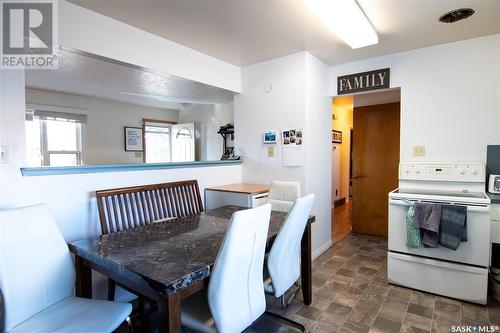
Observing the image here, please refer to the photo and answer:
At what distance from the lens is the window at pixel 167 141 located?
18.6 ft

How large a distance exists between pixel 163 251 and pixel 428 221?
81.6 inches

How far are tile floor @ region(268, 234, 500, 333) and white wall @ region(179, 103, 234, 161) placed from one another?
3110 millimetres

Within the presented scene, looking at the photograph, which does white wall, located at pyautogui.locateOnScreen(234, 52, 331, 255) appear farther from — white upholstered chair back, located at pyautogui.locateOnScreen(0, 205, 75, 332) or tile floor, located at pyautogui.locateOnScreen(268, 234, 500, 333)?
white upholstered chair back, located at pyautogui.locateOnScreen(0, 205, 75, 332)

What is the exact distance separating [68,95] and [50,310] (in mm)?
4356

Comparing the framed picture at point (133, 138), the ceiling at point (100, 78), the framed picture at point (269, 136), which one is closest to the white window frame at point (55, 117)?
the ceiling at point (100, 78)

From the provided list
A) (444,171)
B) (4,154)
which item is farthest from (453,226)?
(4,154)

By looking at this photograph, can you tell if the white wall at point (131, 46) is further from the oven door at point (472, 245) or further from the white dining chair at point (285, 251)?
the oven door at point (472, 245)

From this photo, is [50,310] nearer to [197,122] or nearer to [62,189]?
[62,189]

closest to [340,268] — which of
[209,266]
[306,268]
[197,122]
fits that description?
[306,268]

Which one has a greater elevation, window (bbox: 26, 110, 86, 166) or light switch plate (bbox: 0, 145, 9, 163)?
window (bbox: 26, 110, 86, 166)

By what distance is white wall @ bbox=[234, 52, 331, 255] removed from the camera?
3010mm

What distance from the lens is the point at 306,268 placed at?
6.94 ft

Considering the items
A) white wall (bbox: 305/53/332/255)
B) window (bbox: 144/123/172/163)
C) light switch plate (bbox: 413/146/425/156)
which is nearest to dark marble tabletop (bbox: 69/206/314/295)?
white wall (bbox: 305/53/332/255)

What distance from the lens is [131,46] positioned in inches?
92.2
